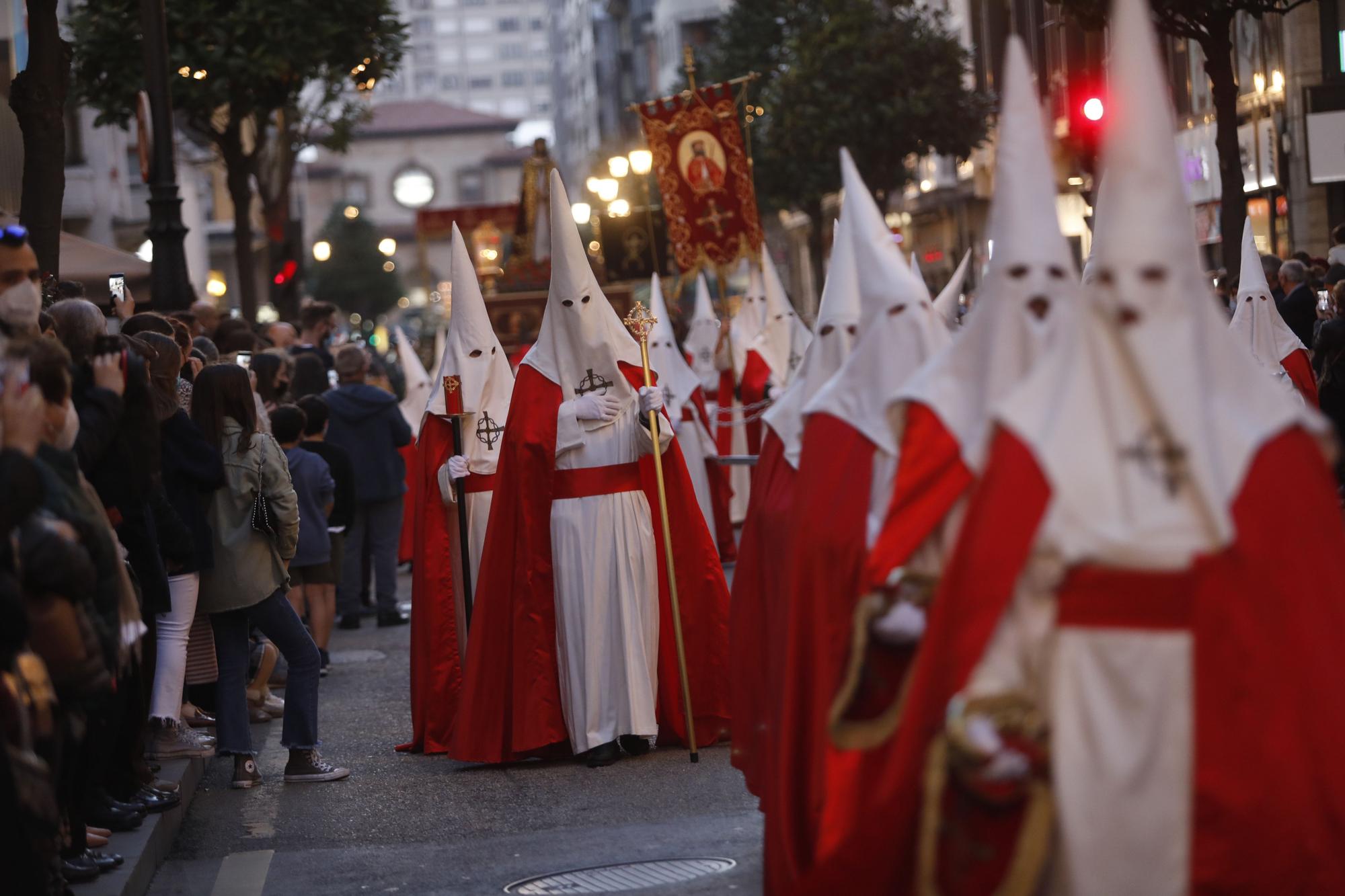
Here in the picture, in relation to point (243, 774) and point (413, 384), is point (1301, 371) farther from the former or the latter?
point (413, 384)

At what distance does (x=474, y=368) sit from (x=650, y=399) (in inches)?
72.6

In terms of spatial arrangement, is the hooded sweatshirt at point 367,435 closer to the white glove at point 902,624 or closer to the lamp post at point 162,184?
the lamp post at point 162,184

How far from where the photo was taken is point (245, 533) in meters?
8.67

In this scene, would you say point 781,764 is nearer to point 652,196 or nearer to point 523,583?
point 523,583

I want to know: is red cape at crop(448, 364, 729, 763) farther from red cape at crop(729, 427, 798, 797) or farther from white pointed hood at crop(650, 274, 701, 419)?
white pointed hood at crop(650, 274, 701, 419)

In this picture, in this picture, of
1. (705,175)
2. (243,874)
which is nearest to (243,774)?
(243,874)

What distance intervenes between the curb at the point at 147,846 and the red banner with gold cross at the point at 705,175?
1291 centimetres

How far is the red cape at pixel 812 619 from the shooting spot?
225 inches

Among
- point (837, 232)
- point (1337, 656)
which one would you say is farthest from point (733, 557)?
point (1337, 656)

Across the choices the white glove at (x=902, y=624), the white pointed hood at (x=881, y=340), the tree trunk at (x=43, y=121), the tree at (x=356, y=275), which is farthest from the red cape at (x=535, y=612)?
the tree at (x=356, y=275)

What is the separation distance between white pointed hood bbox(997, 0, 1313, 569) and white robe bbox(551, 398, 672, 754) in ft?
16.5

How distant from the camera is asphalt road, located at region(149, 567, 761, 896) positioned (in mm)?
7336

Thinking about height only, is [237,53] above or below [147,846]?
above

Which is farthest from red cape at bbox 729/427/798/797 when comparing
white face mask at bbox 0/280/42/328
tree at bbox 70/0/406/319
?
tree at bbox 70/0/406/319
